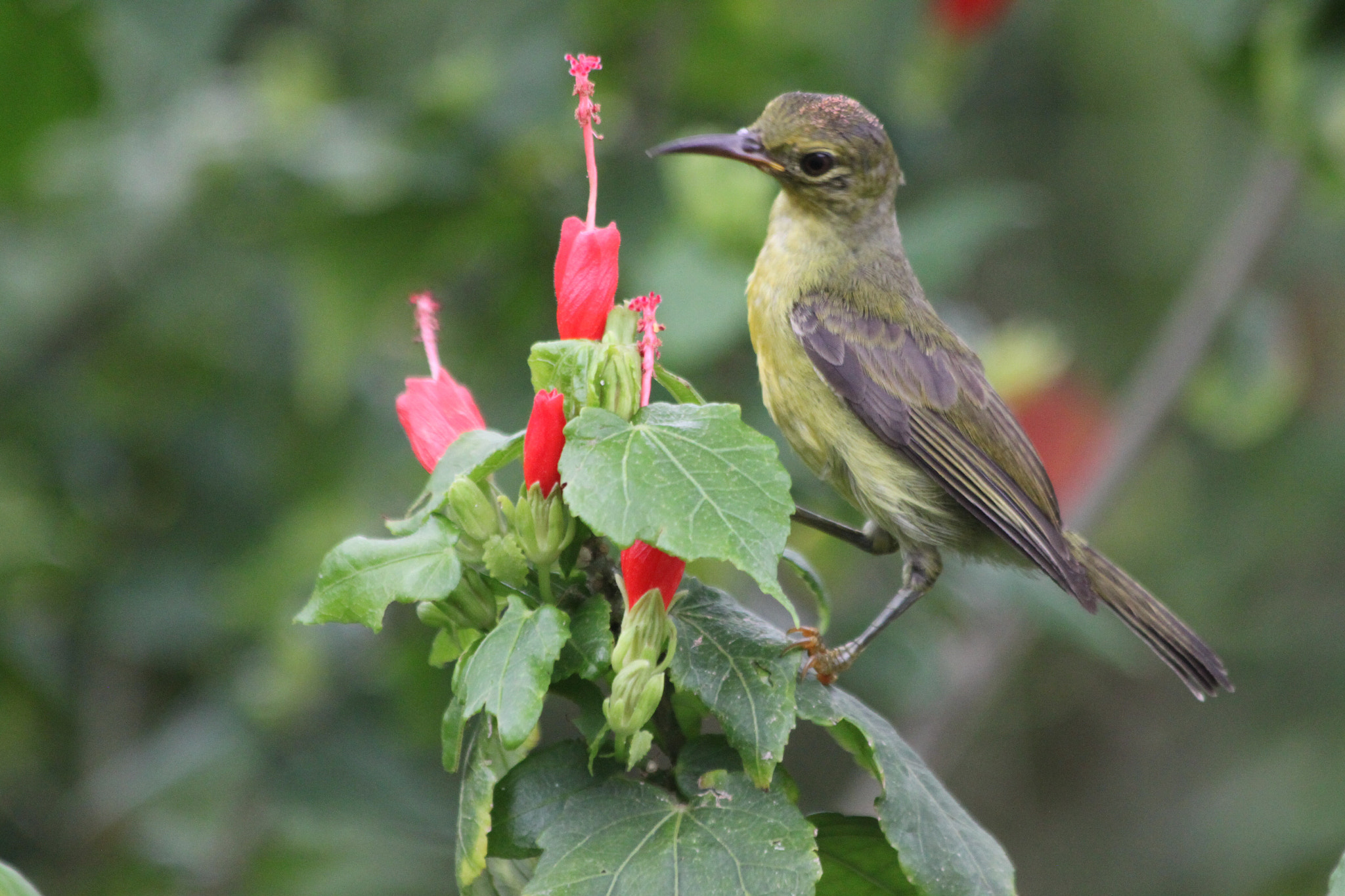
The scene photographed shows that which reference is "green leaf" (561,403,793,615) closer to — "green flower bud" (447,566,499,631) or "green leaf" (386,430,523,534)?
"green leaf" (386,430,523,534)

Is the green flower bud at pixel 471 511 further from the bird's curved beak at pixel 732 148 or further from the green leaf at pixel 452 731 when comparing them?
the bird's curved beak at pixel 732 148

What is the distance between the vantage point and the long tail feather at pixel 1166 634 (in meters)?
3.10

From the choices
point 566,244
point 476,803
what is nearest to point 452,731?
point 476,803

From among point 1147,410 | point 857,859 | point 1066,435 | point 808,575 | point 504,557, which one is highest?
point 504,557

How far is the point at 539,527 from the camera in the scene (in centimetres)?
195

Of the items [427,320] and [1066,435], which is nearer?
[427,320]

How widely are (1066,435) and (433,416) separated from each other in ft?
13.3

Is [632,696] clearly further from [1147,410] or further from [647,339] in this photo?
[1147,410]

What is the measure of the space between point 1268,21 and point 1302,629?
323cm

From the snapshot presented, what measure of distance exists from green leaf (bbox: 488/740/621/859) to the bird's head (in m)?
1.54

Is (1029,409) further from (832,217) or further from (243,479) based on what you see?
(243,479)

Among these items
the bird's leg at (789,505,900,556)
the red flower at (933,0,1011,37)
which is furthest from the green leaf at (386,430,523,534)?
the red flower at (933,0,1011,37)

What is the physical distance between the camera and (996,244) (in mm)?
7480

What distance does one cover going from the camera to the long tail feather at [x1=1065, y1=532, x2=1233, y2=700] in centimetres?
310
